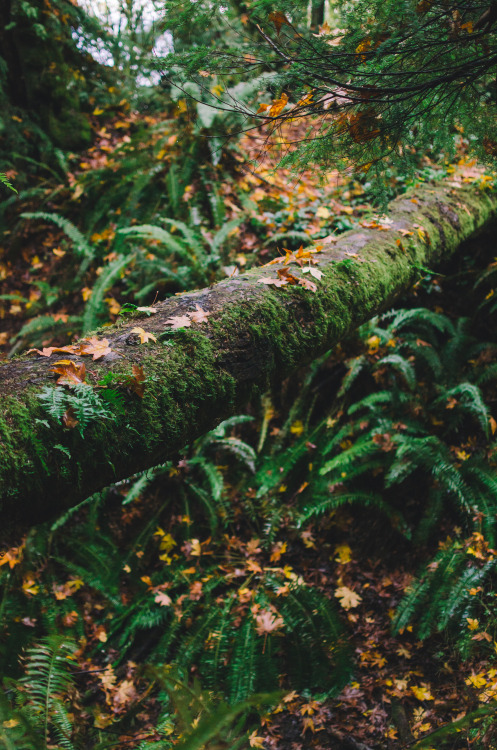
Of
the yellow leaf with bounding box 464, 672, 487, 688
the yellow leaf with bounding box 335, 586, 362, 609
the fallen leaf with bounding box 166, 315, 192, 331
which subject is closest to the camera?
the fallen leaf with bounding box 166, 315, 192, 331

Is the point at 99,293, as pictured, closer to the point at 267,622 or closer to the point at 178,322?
the point at 178,322

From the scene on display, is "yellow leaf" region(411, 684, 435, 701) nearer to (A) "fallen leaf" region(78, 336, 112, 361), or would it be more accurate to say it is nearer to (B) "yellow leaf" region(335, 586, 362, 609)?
(B) "yellow leaf" region(335, 586, 362, 609)

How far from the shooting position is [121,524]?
3453mm

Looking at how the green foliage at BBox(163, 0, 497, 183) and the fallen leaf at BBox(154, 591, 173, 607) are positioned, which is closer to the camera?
the green foliage at BBox(163, 0, 497, 183)

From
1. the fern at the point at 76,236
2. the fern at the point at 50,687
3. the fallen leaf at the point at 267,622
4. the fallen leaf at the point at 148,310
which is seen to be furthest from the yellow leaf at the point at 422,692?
the fern at the point at 76,236

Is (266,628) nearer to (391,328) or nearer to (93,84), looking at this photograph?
(391,328)

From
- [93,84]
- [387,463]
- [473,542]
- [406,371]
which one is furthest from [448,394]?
[93,84]

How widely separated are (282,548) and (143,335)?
85.4 inches

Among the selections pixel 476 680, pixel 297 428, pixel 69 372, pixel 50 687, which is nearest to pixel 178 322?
pixel 69 372

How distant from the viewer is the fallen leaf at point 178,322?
177 cm

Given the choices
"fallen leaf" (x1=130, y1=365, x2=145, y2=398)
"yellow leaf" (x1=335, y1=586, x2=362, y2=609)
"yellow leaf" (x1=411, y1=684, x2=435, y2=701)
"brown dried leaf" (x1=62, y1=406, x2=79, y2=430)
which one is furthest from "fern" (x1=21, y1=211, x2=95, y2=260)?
"yellow leaf" (x1=411, y1=684, x2=435, y2=701)

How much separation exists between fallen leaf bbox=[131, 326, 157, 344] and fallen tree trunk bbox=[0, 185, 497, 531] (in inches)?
0.8

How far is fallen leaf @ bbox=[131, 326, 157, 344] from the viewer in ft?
5.49

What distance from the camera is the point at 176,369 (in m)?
1.61
